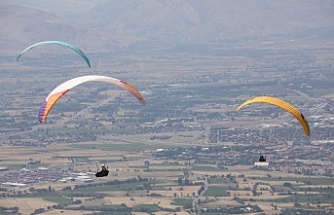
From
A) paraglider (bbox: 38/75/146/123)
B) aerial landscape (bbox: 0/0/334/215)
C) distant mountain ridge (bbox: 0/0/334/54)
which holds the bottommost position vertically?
paraglider (bbox: 38/75/146/123)

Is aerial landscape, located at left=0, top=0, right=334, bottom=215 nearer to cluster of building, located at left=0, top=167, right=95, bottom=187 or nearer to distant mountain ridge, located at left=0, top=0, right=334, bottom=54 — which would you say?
cluster of building, located at left=0, top=167, right=95, bottom=187

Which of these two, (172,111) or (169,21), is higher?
(169,21)

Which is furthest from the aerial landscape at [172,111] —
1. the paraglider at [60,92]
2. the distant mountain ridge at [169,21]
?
the distant mountain ridge at [169,21]

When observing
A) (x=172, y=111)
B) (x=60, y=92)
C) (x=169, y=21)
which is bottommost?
(x=60, y=92)

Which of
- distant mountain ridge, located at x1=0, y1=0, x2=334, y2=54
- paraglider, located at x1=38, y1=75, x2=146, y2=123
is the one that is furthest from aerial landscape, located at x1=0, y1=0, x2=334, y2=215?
distant mountain ridge, located at x1=0, y1=0, x2=334, y2=54

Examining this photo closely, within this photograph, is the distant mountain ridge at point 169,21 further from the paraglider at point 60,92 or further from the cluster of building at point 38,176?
the paraglider at point 60,92

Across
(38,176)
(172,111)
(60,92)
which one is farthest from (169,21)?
(60,92)

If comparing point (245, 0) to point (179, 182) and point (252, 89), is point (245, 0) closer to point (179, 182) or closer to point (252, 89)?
point (252, 89)

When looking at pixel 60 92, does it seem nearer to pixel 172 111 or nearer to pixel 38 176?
pixel 38 176
